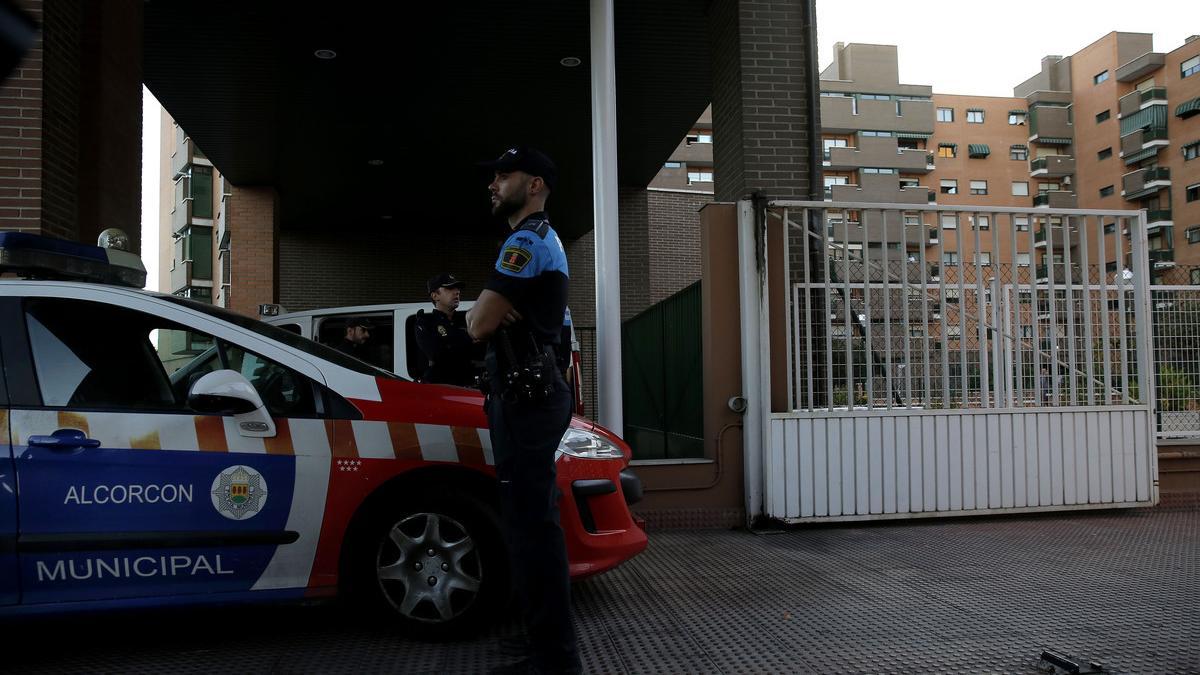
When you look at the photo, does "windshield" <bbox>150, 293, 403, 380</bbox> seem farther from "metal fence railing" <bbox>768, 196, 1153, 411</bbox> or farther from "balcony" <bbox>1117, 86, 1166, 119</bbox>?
"balcony" <bbox>1117, 86, 1166, 119</bbox>

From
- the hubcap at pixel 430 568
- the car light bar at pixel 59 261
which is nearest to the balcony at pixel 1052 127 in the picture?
the hubcap at pixel 430 568

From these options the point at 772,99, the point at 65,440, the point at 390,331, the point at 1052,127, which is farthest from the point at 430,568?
the point at 1052,127

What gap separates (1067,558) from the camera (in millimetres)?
5152

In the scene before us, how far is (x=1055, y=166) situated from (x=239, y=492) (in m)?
87.4

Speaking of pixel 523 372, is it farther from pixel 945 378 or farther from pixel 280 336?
pixel 945 378

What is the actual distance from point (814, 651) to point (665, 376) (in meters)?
5.25

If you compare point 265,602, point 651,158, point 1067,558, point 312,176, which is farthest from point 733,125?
point 312,176

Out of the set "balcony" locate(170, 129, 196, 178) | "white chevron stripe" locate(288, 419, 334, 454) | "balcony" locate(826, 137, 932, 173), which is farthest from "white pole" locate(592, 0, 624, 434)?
"balcony" locate(826, 137, 932, 173)

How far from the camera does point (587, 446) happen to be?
3855 millimetres

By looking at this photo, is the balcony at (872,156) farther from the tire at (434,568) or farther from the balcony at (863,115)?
the tire at (434,568)

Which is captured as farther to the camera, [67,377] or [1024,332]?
[1024,332]

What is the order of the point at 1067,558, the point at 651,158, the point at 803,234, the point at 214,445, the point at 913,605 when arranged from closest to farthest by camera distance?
the point at 214,445 → the point at 913,605 → the point at 1067,558 → the point at 803,234 → the point at 651,158

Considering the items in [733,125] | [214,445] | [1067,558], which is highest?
[733,125]

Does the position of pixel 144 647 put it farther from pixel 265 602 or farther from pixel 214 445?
pixel 214 445
